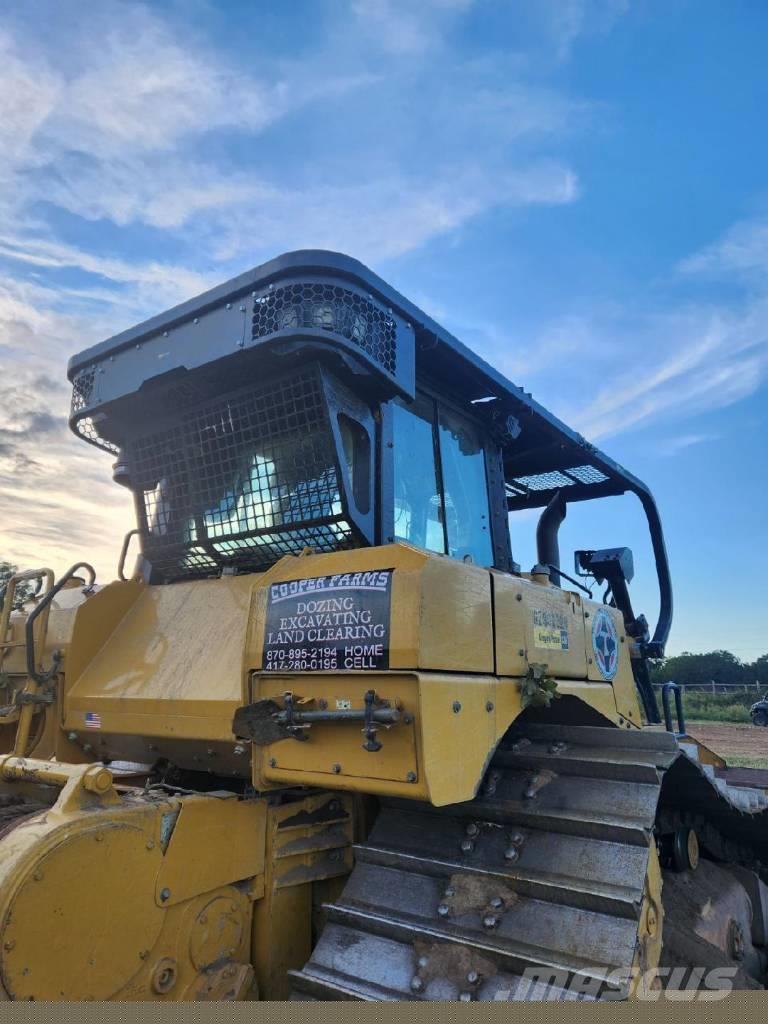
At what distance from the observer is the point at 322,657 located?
2.59m

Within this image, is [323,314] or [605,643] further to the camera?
[605,643]

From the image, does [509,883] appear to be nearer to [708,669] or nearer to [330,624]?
[330,624]

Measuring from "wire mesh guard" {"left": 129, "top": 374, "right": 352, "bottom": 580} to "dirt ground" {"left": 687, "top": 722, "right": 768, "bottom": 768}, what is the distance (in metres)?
10.7

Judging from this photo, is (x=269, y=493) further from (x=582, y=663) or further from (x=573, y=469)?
(x=573, y=469)

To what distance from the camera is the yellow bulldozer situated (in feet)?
7.63

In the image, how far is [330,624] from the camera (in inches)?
103

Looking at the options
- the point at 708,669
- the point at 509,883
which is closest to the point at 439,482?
the point at 509,883

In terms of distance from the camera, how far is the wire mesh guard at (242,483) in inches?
134

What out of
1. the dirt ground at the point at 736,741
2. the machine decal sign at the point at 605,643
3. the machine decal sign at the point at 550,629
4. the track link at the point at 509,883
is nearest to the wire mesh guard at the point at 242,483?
the machine decal sign at the point at 550,629

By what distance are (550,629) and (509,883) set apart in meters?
1.14

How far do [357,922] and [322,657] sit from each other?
0.92 meters

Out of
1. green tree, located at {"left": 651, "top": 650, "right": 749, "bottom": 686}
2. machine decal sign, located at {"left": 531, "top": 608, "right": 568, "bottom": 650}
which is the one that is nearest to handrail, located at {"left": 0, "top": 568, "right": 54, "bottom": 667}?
machine decal sign, located at {"left": 531, "top": 608, "right": 568, "bottom": 650}

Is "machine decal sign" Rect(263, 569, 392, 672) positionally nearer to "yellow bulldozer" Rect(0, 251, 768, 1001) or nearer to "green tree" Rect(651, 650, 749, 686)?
"yellow bulldozer" Rect(0, 251, 768, 1001)

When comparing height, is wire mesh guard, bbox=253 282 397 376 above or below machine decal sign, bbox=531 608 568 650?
above
